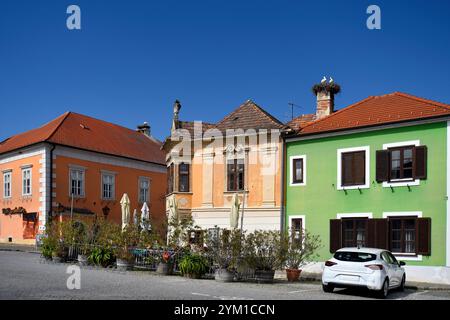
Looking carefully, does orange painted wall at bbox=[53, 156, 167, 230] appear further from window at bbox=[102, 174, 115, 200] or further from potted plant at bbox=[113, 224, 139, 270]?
potted plant at bbox=[113, 224, 139, 270]

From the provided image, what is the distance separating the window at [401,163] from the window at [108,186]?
26.6 meters

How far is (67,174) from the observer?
135ft

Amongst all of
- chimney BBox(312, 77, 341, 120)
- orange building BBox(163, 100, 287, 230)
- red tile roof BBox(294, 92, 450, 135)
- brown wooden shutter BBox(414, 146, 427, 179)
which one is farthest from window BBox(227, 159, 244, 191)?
brown wooden shutter BBox(414, 146, 427, 179)

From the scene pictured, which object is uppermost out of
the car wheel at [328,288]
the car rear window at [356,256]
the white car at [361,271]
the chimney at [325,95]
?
the chimney at [325,95]

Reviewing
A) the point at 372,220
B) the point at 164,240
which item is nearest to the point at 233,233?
the point at 164,240

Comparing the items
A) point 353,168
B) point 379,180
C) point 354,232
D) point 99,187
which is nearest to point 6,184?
point 99,187

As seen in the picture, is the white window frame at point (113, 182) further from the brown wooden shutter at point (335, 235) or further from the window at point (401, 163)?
the window at point (401, 163)

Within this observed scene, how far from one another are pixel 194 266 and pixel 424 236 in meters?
9.39

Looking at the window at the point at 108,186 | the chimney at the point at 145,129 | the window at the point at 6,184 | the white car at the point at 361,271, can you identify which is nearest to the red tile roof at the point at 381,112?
the white car at the point at 361,271

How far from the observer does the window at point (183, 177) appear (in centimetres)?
3109

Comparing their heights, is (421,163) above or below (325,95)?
below

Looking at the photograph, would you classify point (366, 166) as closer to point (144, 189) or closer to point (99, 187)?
→ point (99, 187)
